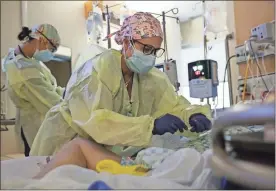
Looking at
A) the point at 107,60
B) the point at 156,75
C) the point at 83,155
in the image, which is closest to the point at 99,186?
the point at 83,155

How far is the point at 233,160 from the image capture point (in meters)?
0.52

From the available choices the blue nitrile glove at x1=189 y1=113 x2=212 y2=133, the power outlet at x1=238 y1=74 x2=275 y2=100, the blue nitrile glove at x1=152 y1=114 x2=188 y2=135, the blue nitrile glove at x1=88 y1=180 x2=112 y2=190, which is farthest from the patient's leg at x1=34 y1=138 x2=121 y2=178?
the power outlet at x1=238 y1=74 x2=275 y2=100

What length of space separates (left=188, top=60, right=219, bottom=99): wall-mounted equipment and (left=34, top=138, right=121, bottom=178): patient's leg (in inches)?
54.6

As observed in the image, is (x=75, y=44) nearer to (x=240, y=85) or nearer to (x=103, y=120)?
(x=240, y=85)

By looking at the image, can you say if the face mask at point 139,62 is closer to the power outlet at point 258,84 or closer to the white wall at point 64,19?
the power outlet at point 258,84

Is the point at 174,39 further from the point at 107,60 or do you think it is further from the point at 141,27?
the point at 107,60

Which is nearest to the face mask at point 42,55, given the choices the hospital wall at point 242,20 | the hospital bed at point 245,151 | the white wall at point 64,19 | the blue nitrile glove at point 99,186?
the white wall at point 64,19

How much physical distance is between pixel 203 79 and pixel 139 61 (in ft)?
3.68

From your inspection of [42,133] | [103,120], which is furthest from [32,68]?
[103,120]

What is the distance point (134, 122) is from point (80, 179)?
1.39 ft

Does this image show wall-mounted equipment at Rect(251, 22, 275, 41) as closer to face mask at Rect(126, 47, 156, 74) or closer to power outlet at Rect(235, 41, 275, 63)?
power outlet at Rect(235, 41, 275, 63)

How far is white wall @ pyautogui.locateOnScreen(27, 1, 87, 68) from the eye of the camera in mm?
3127

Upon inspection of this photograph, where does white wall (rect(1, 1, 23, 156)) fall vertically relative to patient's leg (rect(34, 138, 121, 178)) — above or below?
above

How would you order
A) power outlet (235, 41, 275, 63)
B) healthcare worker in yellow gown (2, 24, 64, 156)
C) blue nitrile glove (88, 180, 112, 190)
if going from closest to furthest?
blue nitrile glove (88, 180, 112, 190), healthcare worker in yellow gown (2, 24, 64, 156), power outlet (235, 41, 275, 63)
